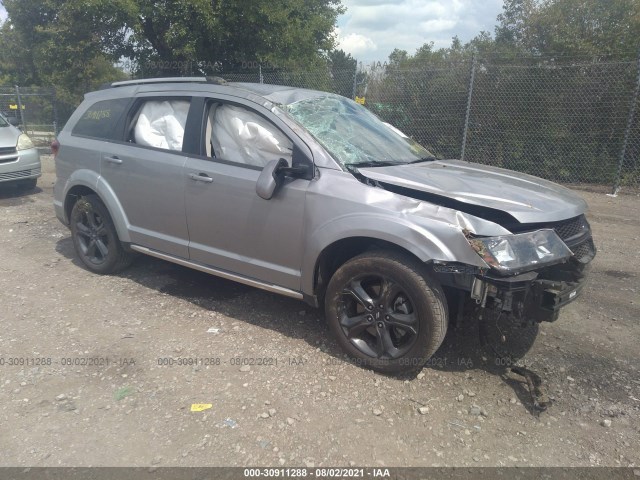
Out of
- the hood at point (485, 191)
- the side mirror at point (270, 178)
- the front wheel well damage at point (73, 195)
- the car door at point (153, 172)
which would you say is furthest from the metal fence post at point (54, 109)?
the hood at point (485, 191)

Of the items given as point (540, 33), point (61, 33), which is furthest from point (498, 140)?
point (61, 33)

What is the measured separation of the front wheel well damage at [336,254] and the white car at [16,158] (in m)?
7.36

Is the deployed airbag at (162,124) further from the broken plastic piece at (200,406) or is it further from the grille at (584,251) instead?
the grille at (584,251)

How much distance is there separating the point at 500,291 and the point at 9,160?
28.4 feet

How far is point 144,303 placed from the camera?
4.50 meters

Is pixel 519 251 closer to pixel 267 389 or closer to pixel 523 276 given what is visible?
pixel 523 276

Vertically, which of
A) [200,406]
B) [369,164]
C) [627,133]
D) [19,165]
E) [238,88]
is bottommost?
[200,406]

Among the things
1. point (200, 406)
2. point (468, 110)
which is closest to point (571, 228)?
point (200, 406)

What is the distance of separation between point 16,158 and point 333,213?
298 inches

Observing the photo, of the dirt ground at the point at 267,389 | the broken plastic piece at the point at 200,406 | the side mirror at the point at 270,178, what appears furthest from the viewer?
the side mirror at the point at 270,178

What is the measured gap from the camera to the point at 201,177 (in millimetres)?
3992

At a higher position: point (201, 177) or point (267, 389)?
point (201, 177)

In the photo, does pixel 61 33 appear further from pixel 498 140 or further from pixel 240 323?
pixel 240 323

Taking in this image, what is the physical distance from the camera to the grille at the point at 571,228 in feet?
10.8
